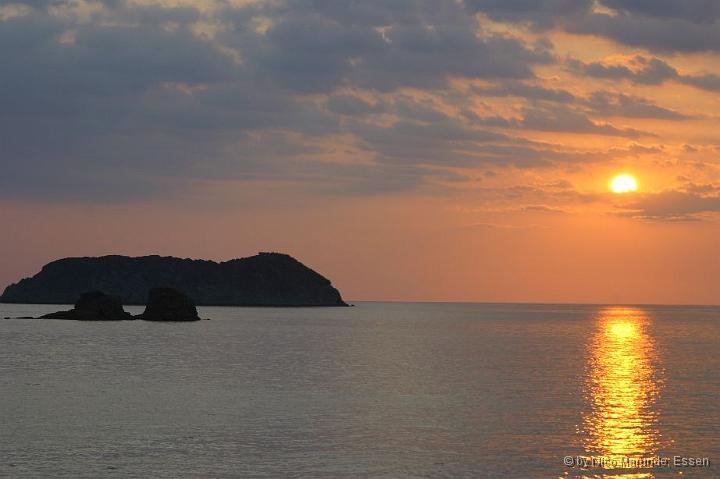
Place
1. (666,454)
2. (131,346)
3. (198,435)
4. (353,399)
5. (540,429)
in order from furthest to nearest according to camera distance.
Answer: (131,346) → (353,399) → (540,429) → (198,435) → (666,454)

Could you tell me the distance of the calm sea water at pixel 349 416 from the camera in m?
39.1

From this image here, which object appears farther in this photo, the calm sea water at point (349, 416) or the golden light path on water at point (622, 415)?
the golden light path on water at point (622, 415)

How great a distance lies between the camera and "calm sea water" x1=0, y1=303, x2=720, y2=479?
39062 millimetres

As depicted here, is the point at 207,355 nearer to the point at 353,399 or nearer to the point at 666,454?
the point at 353,399

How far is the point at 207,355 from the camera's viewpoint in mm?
108812

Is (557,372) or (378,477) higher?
(557,372)

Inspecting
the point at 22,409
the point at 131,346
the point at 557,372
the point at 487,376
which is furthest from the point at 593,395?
the point at 131,346

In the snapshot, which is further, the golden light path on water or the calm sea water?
the golden light path on water

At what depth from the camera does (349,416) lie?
54.3 m

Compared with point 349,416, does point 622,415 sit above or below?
above

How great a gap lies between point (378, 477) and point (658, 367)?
67509 millimetres

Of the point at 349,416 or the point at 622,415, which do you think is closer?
the point at 349,416

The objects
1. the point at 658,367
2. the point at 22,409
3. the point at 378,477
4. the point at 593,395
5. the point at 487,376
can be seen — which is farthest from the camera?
the point at 658,367

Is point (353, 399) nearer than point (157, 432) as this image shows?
No
